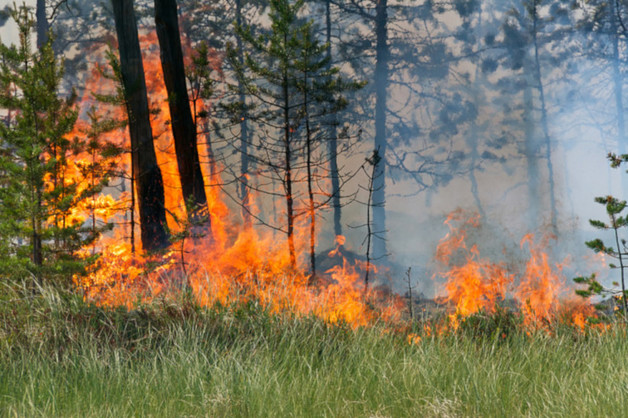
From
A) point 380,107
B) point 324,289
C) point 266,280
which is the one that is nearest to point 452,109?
point 380,107

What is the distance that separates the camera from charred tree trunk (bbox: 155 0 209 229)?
1056 cm

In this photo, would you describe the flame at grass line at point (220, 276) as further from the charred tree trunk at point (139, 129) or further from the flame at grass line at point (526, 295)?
the flame at grass line at point (526, 295)

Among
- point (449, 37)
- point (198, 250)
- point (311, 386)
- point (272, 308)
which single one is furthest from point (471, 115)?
point (311, 386)

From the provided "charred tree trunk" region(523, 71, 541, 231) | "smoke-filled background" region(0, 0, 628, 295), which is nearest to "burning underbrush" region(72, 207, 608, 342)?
"smoke-filled background" region(0, 0, 628, 295)

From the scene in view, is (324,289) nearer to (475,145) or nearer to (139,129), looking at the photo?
(139,129)

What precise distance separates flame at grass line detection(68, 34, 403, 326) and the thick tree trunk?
5.99 feet

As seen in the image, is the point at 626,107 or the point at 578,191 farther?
the point at 578,191

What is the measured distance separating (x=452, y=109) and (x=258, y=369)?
1718cm

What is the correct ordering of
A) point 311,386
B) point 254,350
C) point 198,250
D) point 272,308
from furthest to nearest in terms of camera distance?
1. point 198,250
2. point 272,308
3. point 254,350
4. point 311,386

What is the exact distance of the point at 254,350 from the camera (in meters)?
5.11

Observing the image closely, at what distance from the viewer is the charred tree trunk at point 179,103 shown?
34.7 ft

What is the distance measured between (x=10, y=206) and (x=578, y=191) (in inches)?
780

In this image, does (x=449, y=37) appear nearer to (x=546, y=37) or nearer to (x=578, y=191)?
(x=546, y=37)

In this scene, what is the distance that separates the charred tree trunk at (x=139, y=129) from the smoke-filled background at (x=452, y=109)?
6056 millimetres
